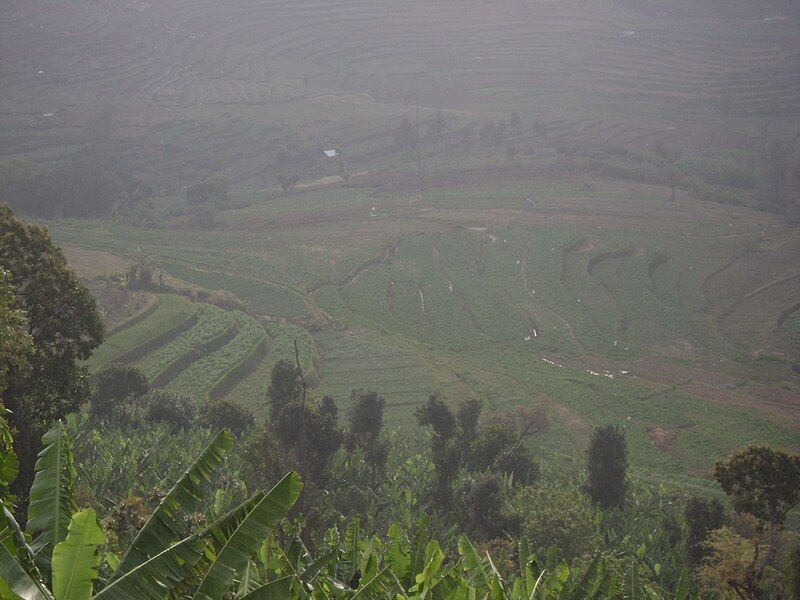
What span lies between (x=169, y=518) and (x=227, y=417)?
27109 mm

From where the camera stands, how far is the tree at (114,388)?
33.8 meters

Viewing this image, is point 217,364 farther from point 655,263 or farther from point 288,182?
point 288,182

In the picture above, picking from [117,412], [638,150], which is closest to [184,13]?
[638,150]

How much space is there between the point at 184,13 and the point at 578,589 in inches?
6266

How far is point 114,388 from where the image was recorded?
34.0 metres

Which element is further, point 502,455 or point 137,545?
point 502,455

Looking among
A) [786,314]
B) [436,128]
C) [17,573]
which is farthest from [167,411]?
[436,128]

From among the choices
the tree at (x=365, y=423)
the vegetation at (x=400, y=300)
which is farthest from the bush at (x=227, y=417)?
the tree at (x=365, y=423)

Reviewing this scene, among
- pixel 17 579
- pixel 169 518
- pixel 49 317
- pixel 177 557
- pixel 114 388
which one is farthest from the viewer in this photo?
pixel 114 388

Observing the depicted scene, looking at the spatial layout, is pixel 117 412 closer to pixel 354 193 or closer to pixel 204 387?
pixel 204 387

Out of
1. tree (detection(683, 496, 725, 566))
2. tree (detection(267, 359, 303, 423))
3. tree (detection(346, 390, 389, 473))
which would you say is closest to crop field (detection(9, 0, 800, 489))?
tree (detection(267, 359, 303, 423))

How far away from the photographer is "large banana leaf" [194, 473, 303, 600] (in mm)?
6770

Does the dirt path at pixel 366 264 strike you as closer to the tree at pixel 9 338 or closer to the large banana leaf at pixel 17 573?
the tree at pixel 9 338

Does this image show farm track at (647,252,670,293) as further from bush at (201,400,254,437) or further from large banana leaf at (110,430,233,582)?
large banana leaf at (110,430,233,582)
